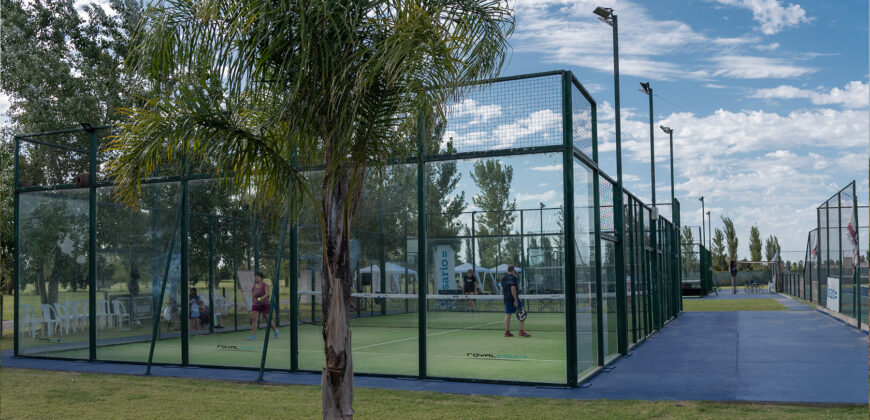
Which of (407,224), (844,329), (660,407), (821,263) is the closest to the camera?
(660,407)

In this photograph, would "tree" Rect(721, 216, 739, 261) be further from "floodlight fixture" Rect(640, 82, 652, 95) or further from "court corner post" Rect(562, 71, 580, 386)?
"court corner post" Rect(562, 71, 580, 386)

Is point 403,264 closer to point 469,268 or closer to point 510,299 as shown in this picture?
point 469,268

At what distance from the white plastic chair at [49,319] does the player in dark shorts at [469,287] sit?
8535mm

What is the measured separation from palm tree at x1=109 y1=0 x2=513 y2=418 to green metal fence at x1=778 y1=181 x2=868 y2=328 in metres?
15.6

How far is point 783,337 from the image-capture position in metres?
16.0

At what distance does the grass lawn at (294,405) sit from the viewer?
787cm

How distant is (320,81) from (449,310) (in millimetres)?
6213

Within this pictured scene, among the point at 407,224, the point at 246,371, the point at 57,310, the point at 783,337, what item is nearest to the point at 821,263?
the point at 783,337

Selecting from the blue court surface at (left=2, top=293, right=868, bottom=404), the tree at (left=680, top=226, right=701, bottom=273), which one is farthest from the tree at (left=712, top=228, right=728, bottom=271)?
the blue court surface at (left=2, top=293, right=868, bottom=404)

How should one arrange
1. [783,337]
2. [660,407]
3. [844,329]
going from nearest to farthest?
[660,407], [783,337], [844,329]

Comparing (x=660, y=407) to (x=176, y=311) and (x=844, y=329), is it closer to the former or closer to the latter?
(x=176, y=311)

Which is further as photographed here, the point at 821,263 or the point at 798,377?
the point at 821,263

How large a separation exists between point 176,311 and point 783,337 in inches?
509

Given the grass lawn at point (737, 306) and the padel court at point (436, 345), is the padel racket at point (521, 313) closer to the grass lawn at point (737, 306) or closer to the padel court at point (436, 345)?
the padel court at point (436, 345)
